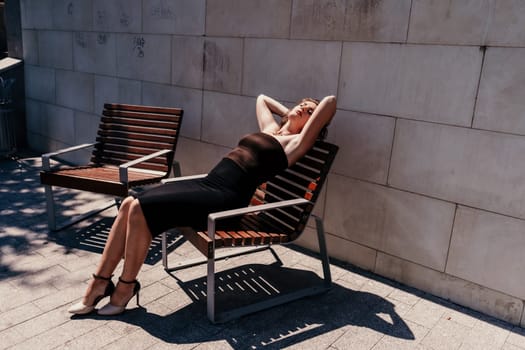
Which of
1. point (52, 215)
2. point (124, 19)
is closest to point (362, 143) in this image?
point (52, 215)

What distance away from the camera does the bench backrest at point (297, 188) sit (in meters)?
3.48

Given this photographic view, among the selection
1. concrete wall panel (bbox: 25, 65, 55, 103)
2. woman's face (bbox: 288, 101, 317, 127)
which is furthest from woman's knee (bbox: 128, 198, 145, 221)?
concrete wall panel (bbox: 25, 65, 55, 103)

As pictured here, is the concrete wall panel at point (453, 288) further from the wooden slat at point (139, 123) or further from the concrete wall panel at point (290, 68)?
the wooden slat at point (139, 123)

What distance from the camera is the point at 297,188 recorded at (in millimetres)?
3773

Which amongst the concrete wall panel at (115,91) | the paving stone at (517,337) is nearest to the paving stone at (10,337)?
the paving stone at (517,337)

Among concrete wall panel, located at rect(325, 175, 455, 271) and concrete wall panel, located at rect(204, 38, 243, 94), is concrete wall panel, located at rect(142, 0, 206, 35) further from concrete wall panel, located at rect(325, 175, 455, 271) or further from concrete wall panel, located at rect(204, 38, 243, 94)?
concrete wall panel, located at rect(325, 175, 455, 271)

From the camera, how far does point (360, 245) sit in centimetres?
409

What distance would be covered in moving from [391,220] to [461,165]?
0.73 m

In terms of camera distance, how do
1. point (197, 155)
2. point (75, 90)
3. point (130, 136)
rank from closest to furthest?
point (130, 136)
point (197, 155)
point (75, 90)

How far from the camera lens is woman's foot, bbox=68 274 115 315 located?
10.4ft

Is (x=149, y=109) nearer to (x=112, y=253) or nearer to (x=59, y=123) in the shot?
(x=112, y=253)

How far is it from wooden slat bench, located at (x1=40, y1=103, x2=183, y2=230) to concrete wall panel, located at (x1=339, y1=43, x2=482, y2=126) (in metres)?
1.93

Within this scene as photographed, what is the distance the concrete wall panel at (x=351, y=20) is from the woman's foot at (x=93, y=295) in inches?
103

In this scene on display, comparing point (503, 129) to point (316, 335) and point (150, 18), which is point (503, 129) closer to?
point (316, 335)
